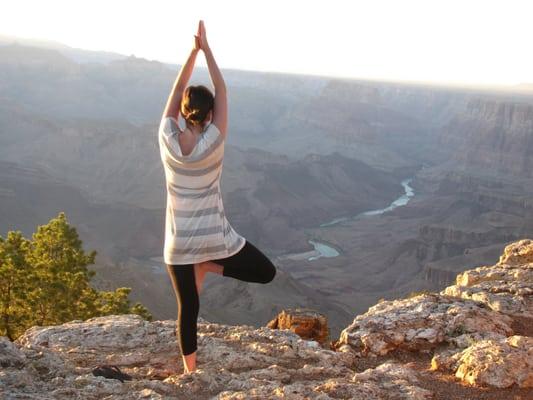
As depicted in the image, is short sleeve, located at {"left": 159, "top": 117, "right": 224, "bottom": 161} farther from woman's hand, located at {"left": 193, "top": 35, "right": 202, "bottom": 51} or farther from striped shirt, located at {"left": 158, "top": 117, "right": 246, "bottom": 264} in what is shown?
woman's hand, located at {"left": 193, "top": 35, "right": 202, "bottom": 51}

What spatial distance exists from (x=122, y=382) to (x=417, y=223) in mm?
88708

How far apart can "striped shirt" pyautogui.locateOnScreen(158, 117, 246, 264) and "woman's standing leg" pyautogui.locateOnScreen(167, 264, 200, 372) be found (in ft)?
0.28

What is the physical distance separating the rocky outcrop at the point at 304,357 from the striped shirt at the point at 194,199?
922 millimetres

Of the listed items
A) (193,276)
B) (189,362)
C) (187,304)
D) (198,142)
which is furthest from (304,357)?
(198,142)

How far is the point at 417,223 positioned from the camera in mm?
88938

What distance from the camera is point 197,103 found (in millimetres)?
3355

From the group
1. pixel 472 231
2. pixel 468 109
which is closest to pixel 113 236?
pixel 472 231

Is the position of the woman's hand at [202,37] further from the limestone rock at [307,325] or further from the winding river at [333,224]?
the winding river at [333,224]

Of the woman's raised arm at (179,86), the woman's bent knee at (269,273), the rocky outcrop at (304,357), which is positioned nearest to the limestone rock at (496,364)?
the rocky outcrop at (304,357)

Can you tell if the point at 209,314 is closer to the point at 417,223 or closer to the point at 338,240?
the point at 338,240

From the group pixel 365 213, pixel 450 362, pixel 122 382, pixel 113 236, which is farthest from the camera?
pixel 365 213

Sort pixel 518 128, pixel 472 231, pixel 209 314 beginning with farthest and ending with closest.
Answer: pixel 518 128 → pixel 472 231 → pixel 209 314

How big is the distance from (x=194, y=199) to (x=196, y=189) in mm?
65

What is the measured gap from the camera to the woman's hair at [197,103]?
11.0 feet
